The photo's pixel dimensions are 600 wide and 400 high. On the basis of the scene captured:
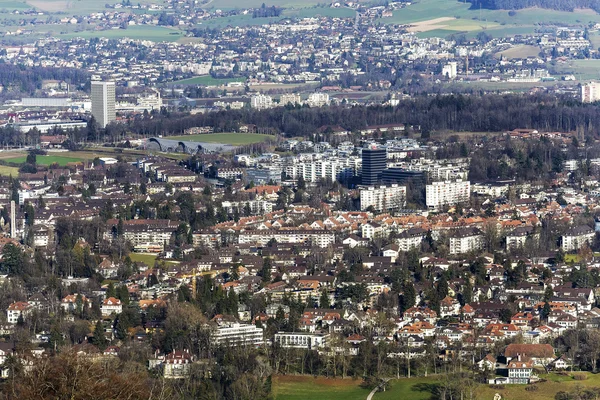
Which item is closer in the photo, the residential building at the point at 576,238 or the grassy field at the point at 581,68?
the residential building at the point at 576,238

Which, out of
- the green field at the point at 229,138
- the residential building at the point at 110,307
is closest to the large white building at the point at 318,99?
the green field at the point at 229,138

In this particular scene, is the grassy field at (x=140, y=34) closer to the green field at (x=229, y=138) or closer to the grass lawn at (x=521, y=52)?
the grass lawn at (x=521, y=52)

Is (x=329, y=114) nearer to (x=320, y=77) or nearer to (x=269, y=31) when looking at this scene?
(x=320, y=77)

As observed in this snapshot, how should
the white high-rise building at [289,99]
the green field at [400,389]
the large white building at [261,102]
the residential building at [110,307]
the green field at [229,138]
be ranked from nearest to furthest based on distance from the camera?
1. the green field at [400,389]
2. the residential building at [110,307]
3. the green field at [229,138]
4. the large white building at [261,102]
5. the white high-rise building at [289,99]

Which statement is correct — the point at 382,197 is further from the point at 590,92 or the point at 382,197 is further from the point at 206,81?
the point at 206,81

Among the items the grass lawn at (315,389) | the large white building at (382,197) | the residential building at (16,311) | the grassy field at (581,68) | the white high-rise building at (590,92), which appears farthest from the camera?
the grassy field at (581,68)

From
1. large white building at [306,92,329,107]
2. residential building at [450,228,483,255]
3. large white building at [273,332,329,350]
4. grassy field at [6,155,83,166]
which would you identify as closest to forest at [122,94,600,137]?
large white building at [306,92,329,107]

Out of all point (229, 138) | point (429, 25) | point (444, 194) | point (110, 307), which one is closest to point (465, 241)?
point (444, 194)

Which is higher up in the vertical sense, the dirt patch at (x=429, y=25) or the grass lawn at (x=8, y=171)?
the dirt patch at (x=429, y=25)
